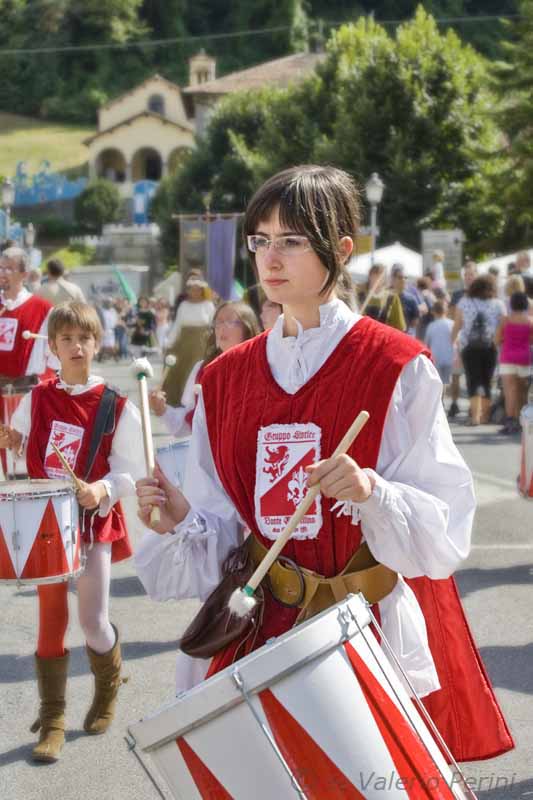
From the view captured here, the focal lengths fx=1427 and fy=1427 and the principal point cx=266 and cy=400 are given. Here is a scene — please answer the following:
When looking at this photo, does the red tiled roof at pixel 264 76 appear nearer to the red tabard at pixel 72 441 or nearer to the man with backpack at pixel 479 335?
the man with backpack at pixel 479 335

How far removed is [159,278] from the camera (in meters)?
79.7

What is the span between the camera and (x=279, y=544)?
2637 millimetres

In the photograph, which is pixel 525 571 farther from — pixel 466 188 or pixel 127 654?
pixel 466 188

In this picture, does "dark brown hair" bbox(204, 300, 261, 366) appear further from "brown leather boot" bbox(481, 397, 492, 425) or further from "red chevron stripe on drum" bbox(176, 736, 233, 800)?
"brown leather boot" bbox(481, 397, 492, 425)

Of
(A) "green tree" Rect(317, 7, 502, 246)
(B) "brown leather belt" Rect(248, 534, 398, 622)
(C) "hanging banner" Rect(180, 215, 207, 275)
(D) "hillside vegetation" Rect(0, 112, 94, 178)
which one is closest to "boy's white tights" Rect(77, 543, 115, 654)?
(B) "brown leather belt" Rect(248, 534, 398, 622)

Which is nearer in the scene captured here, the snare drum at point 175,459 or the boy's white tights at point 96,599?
the boy's white tights at point 96,599

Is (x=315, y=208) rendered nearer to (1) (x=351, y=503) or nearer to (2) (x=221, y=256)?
(1) (x=351, y=503)

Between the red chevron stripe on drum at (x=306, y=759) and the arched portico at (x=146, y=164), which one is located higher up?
the red chevron stripe on drum at (x=306, y=759)

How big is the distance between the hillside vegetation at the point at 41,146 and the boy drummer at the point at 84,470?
98.8 meters

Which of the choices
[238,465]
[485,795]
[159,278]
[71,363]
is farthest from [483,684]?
[159,278]

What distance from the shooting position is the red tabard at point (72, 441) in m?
5.17

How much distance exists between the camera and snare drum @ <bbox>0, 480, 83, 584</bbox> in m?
4.84

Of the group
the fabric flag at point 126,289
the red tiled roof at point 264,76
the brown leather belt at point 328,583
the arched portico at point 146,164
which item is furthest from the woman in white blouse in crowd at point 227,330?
the arched portico at point 146,164

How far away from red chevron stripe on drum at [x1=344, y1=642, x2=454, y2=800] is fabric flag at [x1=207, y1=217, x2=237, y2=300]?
2318 cm
